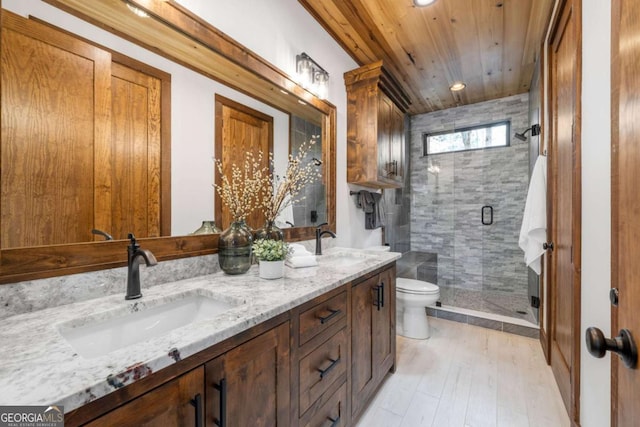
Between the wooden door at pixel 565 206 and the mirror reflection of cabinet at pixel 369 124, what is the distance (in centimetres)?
118

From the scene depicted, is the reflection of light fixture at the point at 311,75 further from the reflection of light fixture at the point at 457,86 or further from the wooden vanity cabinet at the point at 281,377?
the reflection of light fixture at the point at 457,86

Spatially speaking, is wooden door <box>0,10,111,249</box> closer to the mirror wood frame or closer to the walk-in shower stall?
the mirror wood frame

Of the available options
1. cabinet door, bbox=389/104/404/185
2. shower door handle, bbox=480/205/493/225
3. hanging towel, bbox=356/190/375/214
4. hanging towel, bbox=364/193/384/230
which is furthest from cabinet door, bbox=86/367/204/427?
shower door handle, bbox=480/205/493/225

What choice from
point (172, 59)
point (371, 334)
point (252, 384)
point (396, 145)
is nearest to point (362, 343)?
point (371, 334)

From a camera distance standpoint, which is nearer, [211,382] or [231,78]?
[211,382]

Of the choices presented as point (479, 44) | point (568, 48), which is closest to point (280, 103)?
point (568, 48)

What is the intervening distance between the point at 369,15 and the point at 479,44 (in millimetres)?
1057

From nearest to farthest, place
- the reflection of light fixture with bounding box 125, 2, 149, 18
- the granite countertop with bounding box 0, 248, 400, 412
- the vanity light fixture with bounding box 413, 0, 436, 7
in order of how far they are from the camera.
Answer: the granite countertop with bounding box 0, 248, 400, 412
the reflection of light fixture with bounding box 125, 2, 149, 18
the vanity light fixture with bounding box 413, 0, 436, 7

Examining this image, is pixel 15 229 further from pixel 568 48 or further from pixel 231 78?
pixel 568 48

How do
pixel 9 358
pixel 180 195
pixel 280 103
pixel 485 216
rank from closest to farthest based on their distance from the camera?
pixel 9 358 → pixel 180 195 → pixel 280 103 → pixel 485 216

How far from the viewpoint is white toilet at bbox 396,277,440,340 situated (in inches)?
98.8

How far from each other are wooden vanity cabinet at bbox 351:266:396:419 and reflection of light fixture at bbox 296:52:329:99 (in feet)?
4.60

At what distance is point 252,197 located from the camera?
1.53 m

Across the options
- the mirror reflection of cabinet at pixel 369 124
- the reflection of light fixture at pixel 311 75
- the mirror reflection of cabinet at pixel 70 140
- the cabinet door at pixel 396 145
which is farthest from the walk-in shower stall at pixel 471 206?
the mirror reflection of cabinet at pixel 70 140
